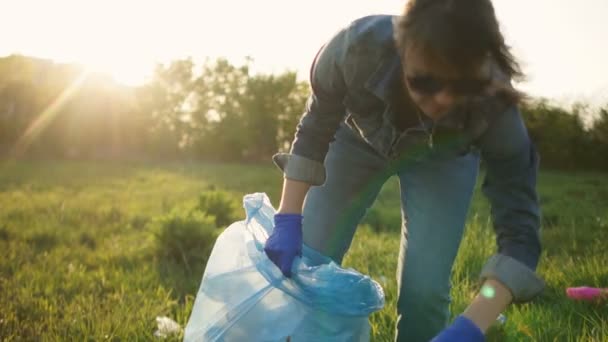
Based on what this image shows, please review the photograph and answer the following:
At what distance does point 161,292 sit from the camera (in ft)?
9.29

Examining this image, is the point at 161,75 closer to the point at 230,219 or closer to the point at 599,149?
the point at 599,149

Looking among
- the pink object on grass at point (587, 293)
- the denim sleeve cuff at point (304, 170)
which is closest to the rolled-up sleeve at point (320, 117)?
the denim sleeve cuff at point (304, 170)

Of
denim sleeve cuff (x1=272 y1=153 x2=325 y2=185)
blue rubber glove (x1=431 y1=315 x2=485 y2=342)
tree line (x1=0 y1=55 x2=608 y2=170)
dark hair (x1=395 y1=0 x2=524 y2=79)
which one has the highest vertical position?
dark hair (x1=395 y1=0 x2=524 y2=79)

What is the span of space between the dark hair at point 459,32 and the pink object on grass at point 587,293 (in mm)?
1575

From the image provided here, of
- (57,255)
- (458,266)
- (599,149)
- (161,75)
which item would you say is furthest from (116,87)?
(458,266)

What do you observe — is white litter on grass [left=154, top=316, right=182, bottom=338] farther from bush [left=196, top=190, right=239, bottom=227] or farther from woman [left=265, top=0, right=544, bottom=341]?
bush [left=196, top=190, right=239, bottom=227]

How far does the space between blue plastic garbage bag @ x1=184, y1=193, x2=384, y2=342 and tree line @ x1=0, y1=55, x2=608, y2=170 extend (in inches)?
558

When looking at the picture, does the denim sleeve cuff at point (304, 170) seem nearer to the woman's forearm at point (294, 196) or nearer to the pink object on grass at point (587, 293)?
the woman's forearm at point (294, 196)

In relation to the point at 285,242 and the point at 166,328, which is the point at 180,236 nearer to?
the point at 166,328

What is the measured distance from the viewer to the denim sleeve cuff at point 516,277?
50.9 inches

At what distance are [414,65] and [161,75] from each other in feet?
102

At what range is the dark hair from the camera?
116cm

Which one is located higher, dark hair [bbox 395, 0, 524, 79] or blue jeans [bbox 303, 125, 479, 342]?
dark hair [bbox 395, 0, 524, 79]

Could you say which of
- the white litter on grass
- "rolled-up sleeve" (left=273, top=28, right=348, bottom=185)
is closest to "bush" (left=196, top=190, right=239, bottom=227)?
the white litter on grass
